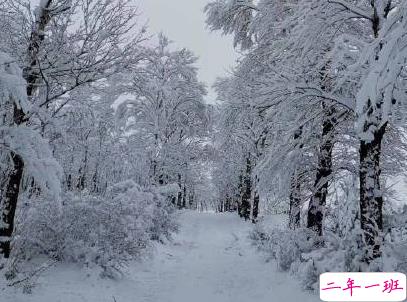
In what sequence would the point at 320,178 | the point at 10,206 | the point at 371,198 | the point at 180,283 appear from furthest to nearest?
the point at 320,178
the point at 180,283
the point at 10,206
the point at 371,198

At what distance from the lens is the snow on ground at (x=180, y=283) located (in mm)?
7371

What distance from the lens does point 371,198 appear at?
7336 millimetres

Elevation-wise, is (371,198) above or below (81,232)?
above

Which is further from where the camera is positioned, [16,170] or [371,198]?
[16,170]

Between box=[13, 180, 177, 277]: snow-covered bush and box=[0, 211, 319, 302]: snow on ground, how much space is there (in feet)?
1.11

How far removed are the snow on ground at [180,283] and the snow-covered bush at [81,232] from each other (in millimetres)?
337

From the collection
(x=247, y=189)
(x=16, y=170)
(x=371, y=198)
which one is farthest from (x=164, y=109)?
(x=371, y=198)

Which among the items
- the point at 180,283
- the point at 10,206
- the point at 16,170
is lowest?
the point at 180,283

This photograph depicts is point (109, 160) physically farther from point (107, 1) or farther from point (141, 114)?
point (107, 1)

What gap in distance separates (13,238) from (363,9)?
719cm

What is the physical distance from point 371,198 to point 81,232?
5.34 metres

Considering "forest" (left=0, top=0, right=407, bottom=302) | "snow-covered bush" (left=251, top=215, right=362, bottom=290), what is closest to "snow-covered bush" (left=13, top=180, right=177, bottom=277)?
"forest" (left=0, top=0, right=407, bottom=302)

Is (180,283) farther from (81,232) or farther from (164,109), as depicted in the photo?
(164,109)

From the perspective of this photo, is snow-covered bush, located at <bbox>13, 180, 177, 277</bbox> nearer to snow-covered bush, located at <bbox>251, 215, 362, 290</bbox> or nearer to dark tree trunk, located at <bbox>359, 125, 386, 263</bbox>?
snow-covered bush, located at <bbox>251, 215, 362, 290</bbox>
